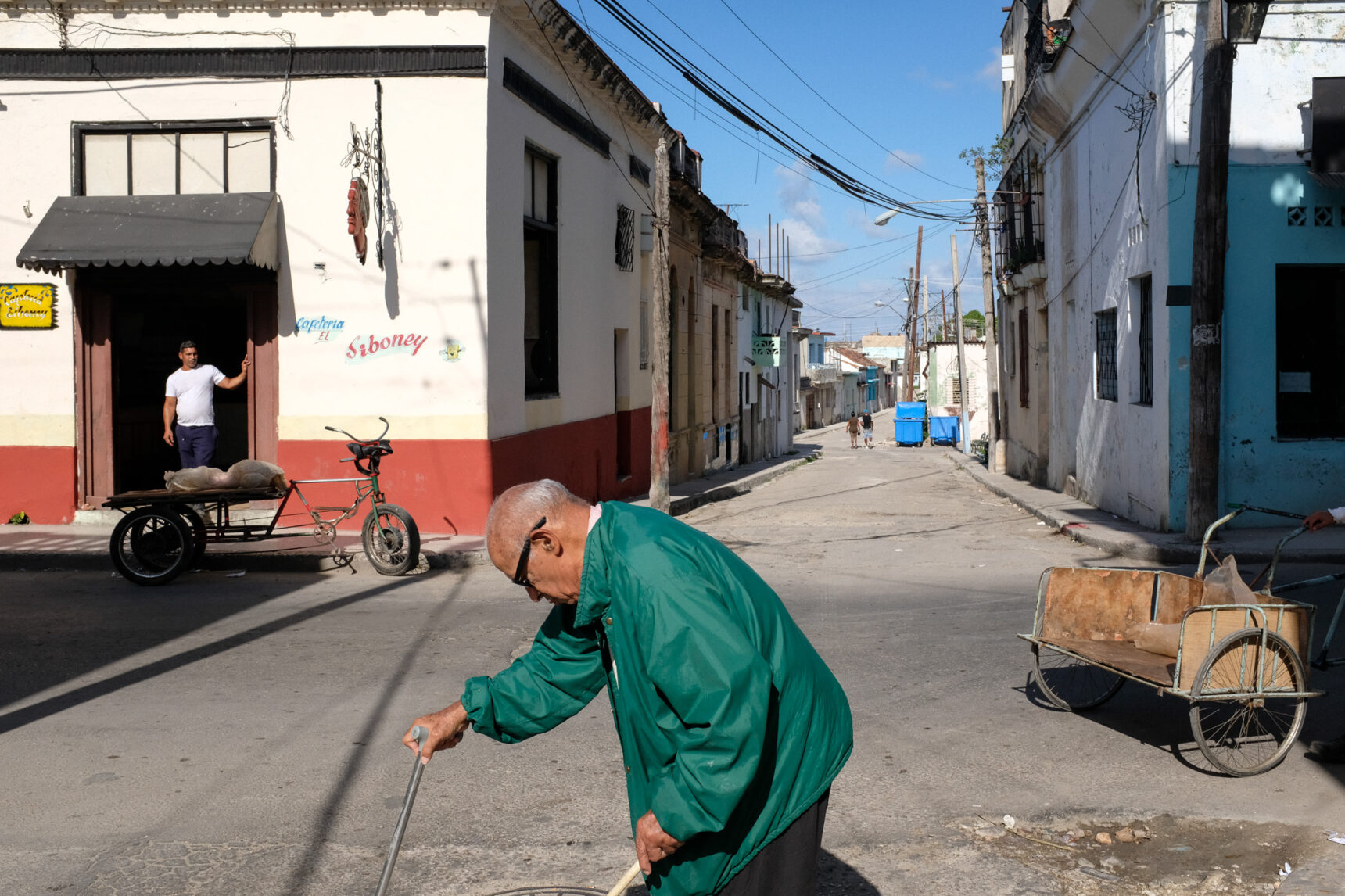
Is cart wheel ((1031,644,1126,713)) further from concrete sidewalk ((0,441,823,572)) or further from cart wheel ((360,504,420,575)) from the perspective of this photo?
concrete sidewalk ((0,441,823,572))

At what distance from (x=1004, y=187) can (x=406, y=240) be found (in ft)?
59.5

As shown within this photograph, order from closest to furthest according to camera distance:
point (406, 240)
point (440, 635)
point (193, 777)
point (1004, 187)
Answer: point (193, 777)
point (440, 635)
point (406, 240)
point (1004, 187)

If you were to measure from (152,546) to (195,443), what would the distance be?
1.67 m

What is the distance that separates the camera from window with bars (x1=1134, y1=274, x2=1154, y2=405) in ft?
45.9

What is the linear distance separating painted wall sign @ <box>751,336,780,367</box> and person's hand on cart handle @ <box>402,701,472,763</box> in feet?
116

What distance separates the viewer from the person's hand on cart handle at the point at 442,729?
2955 millimetres

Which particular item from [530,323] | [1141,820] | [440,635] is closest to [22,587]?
[440,635]

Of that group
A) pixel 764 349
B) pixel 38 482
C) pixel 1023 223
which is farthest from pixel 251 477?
pixel 764 349

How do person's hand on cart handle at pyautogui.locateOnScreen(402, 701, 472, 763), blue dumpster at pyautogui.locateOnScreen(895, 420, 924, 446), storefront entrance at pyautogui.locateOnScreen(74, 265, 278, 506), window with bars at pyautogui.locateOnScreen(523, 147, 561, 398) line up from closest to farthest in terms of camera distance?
person's hand on cart handle at pyautogui.locateOnScreen(402, 701, 472, 763)
storefront entrance at pyautogui.locateOnScreen(74, 265, 278, 506)
window with bars at pyautogui.locateOnScreen(523, 147, 561, 398)
blue dumpster at pyautogui.locateOnScreen(895, 420, 924, 446)

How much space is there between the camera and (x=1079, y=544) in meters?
13.1

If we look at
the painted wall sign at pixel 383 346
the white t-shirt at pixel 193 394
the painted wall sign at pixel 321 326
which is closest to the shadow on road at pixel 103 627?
the white t-shirt at pixel 193 394

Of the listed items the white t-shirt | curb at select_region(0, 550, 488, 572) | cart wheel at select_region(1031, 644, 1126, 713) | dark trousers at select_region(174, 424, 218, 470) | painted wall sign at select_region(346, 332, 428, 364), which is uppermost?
painted wall sign at select_region(346, 332, 428, 364)

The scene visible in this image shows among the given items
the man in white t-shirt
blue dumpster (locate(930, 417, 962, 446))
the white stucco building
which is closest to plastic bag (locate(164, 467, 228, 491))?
the man in white t-shirt

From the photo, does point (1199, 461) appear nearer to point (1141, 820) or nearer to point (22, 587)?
point (1141, 820)
